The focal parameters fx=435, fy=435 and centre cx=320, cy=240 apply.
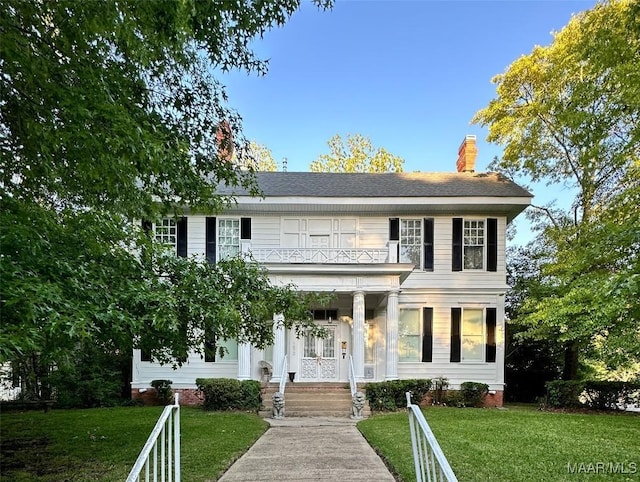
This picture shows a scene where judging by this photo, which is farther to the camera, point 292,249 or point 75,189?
point 292,249

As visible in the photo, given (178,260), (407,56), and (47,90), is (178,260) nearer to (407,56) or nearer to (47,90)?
(47,90)

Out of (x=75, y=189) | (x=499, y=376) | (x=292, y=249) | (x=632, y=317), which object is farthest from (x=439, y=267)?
(x=75, y=189)

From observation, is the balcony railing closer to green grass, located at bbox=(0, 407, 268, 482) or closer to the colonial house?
the colonial house

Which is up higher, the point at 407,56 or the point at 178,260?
the point at 407,56

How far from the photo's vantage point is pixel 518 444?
7.25 meters

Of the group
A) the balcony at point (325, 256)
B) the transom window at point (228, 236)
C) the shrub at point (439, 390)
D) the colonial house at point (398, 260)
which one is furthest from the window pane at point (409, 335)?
the transom window at point (228, 236)

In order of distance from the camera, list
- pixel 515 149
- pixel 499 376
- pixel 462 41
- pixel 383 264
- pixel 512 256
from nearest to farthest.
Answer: pixel 462 41 < pixel 383 264 < pixel 499 376 < pixel 515 149 < pixel 512 256

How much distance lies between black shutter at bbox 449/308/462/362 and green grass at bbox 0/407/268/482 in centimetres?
683

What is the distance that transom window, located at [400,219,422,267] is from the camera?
Answer: 14.4 metres

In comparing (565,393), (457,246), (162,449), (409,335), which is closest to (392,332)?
(409,335)

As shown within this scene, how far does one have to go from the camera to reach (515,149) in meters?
15.8

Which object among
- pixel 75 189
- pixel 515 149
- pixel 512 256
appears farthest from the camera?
pixel 512 256

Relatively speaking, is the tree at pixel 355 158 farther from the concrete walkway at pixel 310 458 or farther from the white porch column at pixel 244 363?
the concrete walkway at pixel 310 458

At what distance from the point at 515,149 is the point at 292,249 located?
9.11 meters
